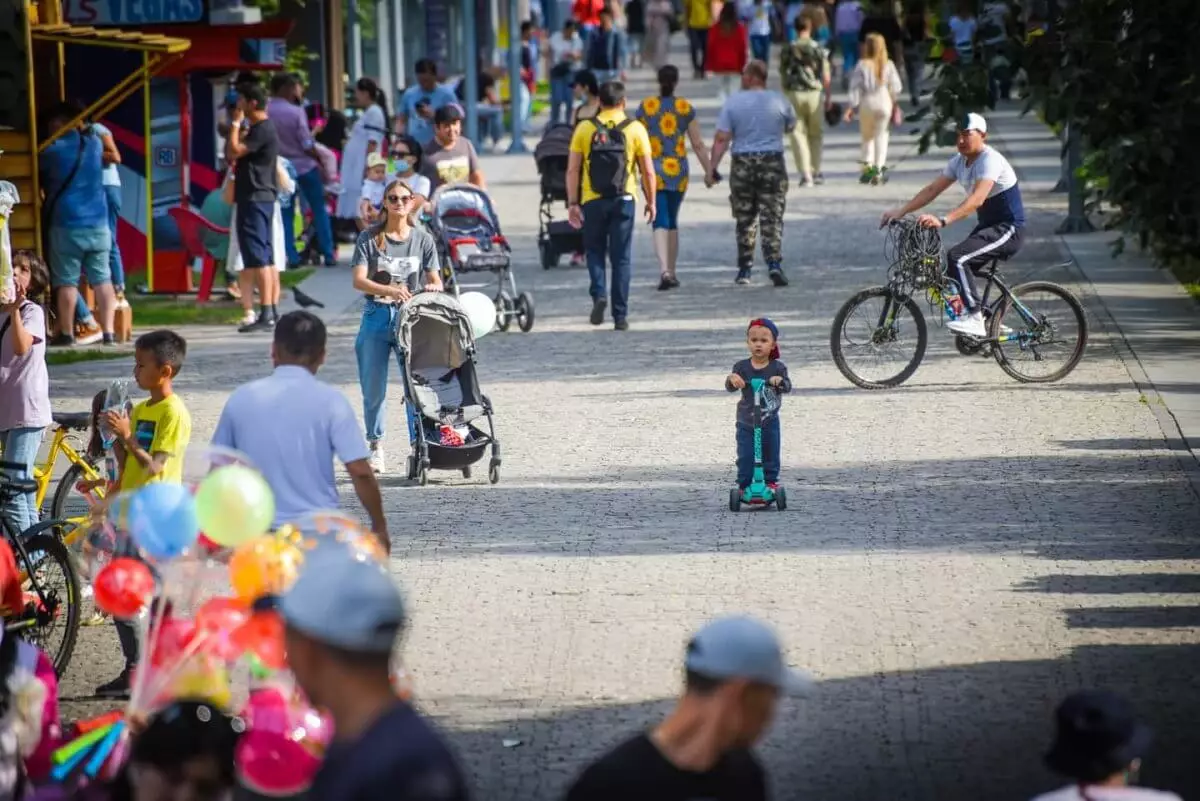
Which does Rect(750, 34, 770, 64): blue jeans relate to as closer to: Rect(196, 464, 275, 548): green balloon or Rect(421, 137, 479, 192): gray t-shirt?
Rect(421, 137, 479, 192): gray t-shirt

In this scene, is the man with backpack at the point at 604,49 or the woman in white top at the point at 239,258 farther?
the man with backpack at the point at 604,49

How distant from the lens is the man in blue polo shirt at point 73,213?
16.8 metres

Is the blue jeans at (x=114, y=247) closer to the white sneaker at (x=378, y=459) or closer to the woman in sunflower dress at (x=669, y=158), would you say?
the woman in sunflower dress at (x=669, y=158)

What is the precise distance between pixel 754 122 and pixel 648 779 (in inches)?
Answer: 624

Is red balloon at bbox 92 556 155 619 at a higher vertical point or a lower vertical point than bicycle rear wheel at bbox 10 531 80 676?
higher

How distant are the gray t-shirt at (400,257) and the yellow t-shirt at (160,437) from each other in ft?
12.6

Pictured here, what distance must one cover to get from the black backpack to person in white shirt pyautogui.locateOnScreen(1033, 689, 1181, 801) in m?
12.3

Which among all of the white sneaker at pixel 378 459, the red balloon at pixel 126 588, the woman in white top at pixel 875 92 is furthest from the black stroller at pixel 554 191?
the red balloon at pixel 126 588

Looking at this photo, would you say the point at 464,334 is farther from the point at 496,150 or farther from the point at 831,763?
the point at 496,150

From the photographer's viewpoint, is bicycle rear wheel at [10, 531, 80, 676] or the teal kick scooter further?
the teal kick scooter

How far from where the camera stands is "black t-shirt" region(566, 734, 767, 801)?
429 centimetres

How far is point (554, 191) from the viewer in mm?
21359

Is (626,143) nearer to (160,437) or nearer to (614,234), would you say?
(614,234)

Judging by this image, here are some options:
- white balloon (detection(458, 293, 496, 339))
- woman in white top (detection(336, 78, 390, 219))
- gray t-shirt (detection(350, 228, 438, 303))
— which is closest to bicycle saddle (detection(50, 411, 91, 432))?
gray t-shirt (detection(350, 228, 438, 303))
